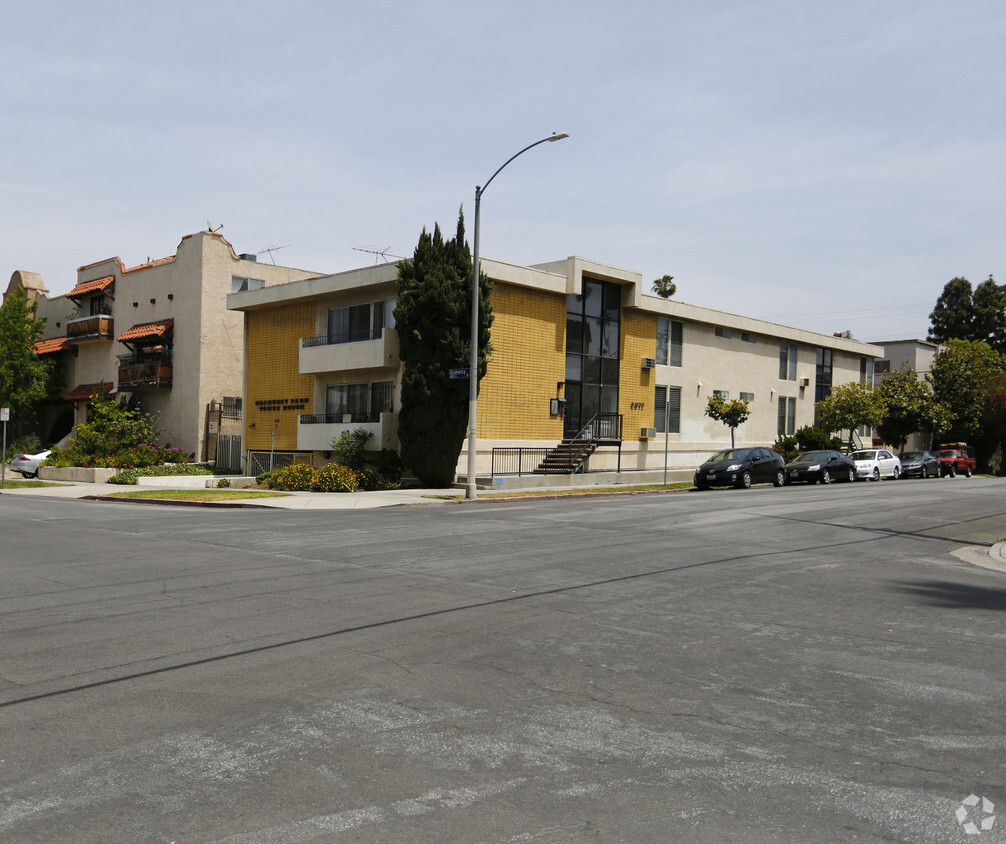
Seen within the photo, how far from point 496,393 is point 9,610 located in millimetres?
24511

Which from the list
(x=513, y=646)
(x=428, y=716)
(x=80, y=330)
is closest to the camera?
(x=428, y=716)

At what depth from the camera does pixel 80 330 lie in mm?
48344

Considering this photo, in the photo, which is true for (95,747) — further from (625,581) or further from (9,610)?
(625,581)

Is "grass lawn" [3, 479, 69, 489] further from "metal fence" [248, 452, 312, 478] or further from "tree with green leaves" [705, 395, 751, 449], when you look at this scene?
"tree with green leaves" [705, 395, 751, 449]

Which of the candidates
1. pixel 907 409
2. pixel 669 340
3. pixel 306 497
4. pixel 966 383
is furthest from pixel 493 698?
pixel 966 383

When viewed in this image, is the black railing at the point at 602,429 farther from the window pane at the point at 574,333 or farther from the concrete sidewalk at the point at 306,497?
the concrete sidewalk at the point at 306,497

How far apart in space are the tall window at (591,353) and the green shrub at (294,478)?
1103 centimetres

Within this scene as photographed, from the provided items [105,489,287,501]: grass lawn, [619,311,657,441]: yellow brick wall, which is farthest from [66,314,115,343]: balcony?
[619,311,657,441]: yellow brick wall

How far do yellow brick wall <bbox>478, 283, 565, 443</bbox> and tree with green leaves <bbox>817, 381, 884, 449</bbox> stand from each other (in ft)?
63.7

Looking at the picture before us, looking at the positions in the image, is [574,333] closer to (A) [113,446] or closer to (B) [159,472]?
(B) [159,472]

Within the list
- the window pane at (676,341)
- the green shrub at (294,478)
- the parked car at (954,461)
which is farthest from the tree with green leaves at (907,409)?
the green shrub at (294,478)

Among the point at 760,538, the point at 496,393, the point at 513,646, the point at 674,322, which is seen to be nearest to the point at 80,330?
the point at 496,393

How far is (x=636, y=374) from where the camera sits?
39125 mm

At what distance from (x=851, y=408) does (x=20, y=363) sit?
148 ft
